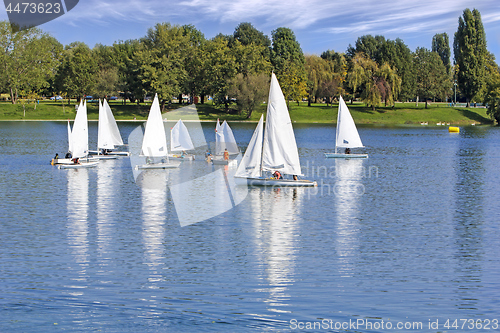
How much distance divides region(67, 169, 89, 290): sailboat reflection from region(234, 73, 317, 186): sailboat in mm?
13273

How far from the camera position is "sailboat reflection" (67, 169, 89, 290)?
24.8 meters

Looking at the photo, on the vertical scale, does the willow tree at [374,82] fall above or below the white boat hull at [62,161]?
above

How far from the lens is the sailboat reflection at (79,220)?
2483cm

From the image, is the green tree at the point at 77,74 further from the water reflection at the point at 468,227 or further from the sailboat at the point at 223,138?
the water reflection at the point at 468,227

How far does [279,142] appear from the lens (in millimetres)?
45250

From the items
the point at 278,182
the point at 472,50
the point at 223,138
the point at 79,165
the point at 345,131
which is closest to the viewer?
the point at 278,182

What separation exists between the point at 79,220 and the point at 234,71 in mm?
118543

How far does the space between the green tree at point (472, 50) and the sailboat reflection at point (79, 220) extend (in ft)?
455

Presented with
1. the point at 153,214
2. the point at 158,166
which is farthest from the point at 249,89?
the point at 153,214

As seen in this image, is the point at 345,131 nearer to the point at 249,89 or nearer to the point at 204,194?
the point at 204,194

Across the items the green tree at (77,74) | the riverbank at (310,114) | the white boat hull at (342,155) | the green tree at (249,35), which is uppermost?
the green tree at (249,35)

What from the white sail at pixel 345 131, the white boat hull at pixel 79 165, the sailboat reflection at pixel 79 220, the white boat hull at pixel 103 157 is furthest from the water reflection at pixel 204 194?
the white sail at pixel 345 131

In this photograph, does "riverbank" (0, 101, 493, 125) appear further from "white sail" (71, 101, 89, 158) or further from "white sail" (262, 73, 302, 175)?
"white sail" (262, 73, 302, 175)

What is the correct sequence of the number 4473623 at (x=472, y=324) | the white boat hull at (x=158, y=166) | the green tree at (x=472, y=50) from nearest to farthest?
the number 4473623 at (x=472, y=324)
the white boat hull at (x=158, y=166)
the green tree at (x=472, y=50)
